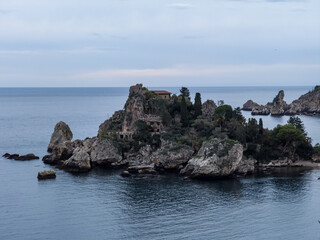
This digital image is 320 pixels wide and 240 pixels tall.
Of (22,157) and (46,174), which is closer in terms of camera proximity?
(46,174)

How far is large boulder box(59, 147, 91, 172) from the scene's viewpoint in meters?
79.9

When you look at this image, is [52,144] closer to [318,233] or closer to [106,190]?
[106,190]

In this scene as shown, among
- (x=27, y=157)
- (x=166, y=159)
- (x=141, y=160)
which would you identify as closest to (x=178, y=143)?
(x=166, y=159)

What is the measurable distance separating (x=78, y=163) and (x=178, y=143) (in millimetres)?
18572

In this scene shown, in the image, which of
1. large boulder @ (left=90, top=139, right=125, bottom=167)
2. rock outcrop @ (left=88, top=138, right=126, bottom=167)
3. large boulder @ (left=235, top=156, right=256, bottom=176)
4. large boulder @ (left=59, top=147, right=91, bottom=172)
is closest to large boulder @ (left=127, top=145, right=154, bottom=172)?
rock outcrop @ (left=88, top=138, right=126, bottom=167)

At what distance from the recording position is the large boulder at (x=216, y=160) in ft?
239

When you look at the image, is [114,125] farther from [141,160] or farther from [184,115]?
[141,160]

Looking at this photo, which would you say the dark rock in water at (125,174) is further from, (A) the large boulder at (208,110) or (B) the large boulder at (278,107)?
(B) the large boulder at (278,107)

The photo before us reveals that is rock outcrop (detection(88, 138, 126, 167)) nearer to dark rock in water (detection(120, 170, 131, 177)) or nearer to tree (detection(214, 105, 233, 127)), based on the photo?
dark rock in water (detection(120, 170, 131, 177))

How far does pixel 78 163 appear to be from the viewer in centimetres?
8038

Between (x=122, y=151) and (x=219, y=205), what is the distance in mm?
30984

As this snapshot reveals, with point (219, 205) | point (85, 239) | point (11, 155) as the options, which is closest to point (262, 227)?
point (219, 205)

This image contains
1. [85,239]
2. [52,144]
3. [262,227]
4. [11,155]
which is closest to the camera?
[85,239]

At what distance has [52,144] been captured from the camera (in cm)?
9912
